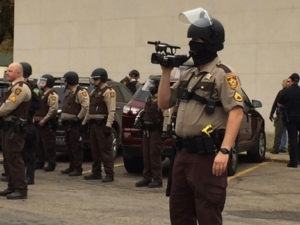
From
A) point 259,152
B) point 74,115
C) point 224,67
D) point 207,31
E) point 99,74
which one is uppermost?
point 207,31

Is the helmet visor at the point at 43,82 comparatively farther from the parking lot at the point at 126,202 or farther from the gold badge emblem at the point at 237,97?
the gold badge emblem at the point at 237,97

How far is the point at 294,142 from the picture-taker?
44.7 ft

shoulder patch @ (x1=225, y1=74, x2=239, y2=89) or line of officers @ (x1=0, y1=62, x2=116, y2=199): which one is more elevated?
shoulder patch @ (x1=225, y1=74, x2=239, y2=89)

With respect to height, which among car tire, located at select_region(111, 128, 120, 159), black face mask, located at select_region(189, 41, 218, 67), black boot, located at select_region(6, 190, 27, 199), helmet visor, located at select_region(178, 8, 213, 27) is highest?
helmet visor, located at select_region(178, 8, 213, 27)

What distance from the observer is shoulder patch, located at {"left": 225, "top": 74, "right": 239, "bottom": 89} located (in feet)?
16.4

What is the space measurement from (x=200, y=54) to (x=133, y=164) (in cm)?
769

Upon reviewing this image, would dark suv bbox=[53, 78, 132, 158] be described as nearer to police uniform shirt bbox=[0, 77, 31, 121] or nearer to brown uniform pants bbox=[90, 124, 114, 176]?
brown uniform pants bbox=[90, 124, 114, 176]

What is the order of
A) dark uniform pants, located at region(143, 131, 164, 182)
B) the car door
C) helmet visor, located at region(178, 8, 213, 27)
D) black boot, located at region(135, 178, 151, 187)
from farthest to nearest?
the car door, black boot, located at region(135, 178, 151, 187), dark uniform pants, located at region(143, 131, 164, 182), helmet visor, located at region(178, 8, 213, 27)

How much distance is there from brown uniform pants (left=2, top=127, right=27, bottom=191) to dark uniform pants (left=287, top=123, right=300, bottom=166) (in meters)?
6.10

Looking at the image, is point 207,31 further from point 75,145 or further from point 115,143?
point 115,143

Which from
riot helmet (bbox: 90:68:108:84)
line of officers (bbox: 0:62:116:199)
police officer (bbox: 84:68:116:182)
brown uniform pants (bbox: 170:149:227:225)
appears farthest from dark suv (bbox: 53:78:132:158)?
brown uniform pants (bbox: 170:149:227:225)

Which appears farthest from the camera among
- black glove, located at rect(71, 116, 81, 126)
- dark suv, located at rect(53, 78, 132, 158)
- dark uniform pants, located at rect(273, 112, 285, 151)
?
dark uniform pants, located at rect(273, 112, 285, 151)

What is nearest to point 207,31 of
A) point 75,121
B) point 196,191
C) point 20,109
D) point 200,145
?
point 200,145

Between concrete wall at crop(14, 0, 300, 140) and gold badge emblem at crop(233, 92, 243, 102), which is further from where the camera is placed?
concrete wall at crop(14, 0, 300, 140)
